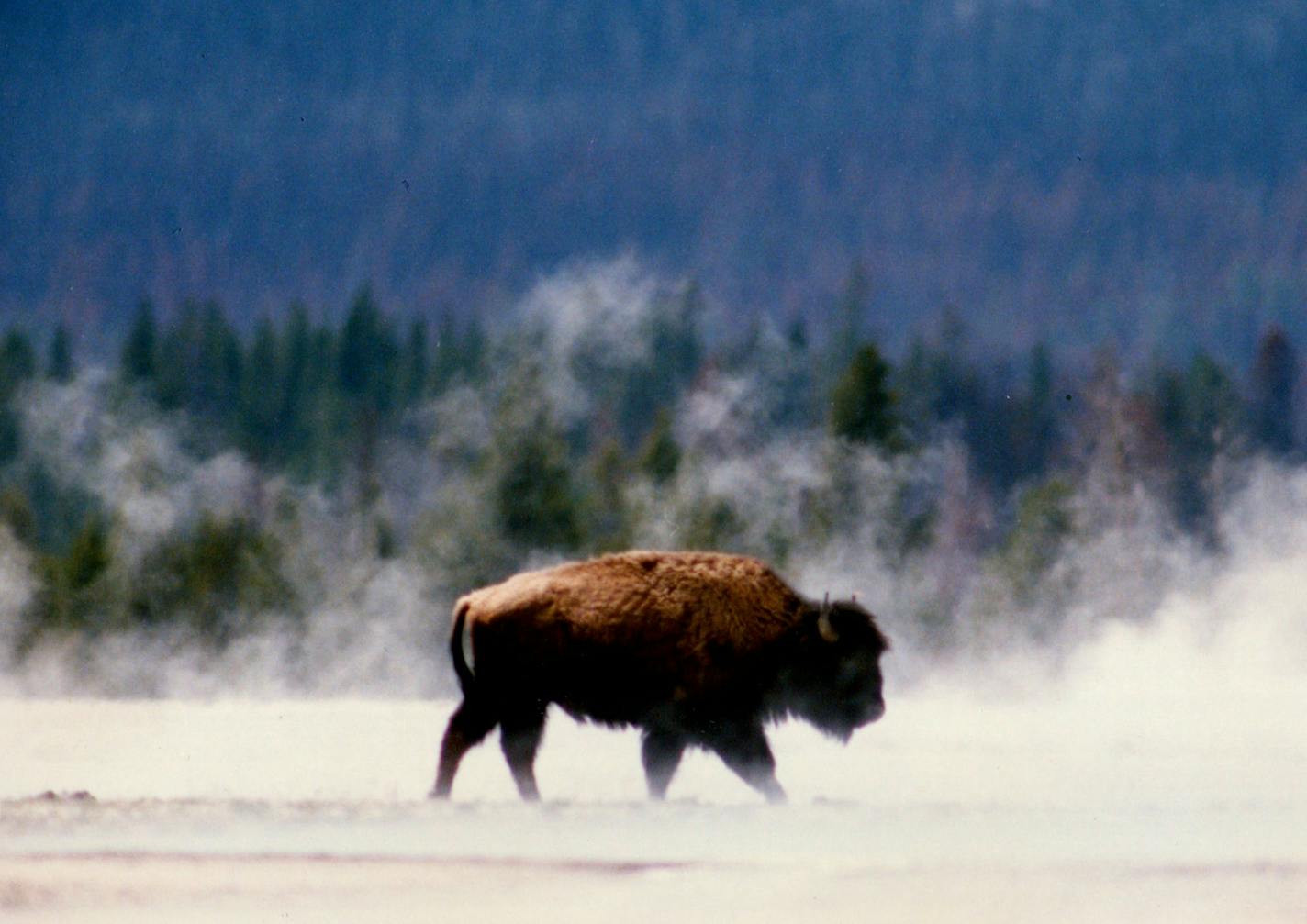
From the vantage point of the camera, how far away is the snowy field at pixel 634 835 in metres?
8.19

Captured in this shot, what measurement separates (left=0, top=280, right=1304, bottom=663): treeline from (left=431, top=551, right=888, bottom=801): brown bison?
24396 millimetres

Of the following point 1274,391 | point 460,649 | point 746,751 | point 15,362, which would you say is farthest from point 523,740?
point 1274,391

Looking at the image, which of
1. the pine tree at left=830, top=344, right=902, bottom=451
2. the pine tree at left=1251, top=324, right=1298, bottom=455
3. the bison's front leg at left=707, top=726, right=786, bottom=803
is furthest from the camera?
the pine tree at left=1251, top=324, right=1298, bottom=455

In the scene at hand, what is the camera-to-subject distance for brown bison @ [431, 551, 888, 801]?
11.8m

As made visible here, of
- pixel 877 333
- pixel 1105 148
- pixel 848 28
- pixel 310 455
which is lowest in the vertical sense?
pixel 310 455

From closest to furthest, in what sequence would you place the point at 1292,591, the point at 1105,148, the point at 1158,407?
the point at 1292,591 → the point at 1158,407 → the point at 1105,148

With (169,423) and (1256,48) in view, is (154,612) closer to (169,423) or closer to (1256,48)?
(169,423)

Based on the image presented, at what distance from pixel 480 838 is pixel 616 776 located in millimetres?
4501

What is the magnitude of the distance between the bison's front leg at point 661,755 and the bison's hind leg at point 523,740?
607 mm

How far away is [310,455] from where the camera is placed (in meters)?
58.3

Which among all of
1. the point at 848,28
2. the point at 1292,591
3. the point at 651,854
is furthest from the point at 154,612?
the point at 848,28

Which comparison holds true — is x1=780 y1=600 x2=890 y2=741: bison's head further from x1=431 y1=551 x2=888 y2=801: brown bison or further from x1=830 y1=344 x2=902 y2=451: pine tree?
x1=830 y1=344 x2=902 y2=451: pine tree

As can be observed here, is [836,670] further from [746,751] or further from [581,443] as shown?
[581,443]

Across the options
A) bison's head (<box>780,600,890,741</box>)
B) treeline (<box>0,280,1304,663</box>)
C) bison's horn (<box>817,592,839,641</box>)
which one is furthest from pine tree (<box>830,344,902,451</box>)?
bison's horn (<box>817,592,839,641</box>)
